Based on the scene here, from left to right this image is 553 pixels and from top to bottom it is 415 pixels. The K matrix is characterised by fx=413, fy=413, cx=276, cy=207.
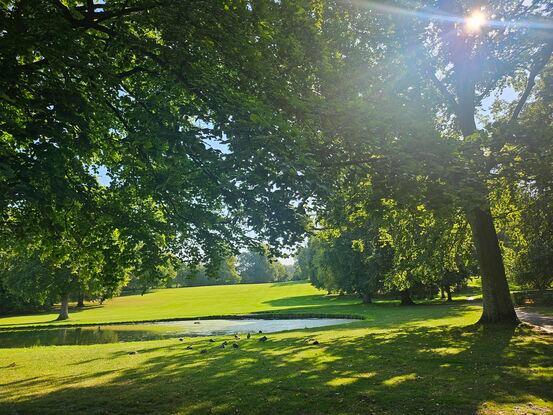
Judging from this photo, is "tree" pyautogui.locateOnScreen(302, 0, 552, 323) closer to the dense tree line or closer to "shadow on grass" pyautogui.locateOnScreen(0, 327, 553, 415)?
the dense tree line

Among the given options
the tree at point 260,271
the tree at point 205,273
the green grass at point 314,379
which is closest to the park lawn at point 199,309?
the tree at point 205,273

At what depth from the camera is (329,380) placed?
10281mm

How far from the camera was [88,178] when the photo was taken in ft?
41.8

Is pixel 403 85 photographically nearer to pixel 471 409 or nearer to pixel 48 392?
pixel 471 409

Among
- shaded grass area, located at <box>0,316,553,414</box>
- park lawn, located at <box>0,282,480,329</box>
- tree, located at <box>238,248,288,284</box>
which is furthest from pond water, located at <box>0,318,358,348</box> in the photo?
tree, located at <box>238,248,288,284</box>

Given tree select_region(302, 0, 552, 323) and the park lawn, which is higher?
tree select_region(302, 0, 552, 323)

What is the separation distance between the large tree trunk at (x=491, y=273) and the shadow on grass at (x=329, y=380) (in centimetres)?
113

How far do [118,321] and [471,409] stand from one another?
4303 centimetres

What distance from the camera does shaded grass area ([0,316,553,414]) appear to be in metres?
8.33

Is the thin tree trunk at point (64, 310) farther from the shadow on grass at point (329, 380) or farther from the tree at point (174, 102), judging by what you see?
the tree at point (174, 102)

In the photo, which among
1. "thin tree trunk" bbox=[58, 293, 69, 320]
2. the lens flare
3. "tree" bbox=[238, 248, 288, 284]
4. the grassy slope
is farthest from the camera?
"tree" bbox=[238, 248, 288, 284]

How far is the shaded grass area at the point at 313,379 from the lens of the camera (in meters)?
8.33

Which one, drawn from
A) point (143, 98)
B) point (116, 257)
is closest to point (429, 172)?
point (143, 98)

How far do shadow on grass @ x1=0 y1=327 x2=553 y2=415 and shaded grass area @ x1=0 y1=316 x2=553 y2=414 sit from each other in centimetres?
3
